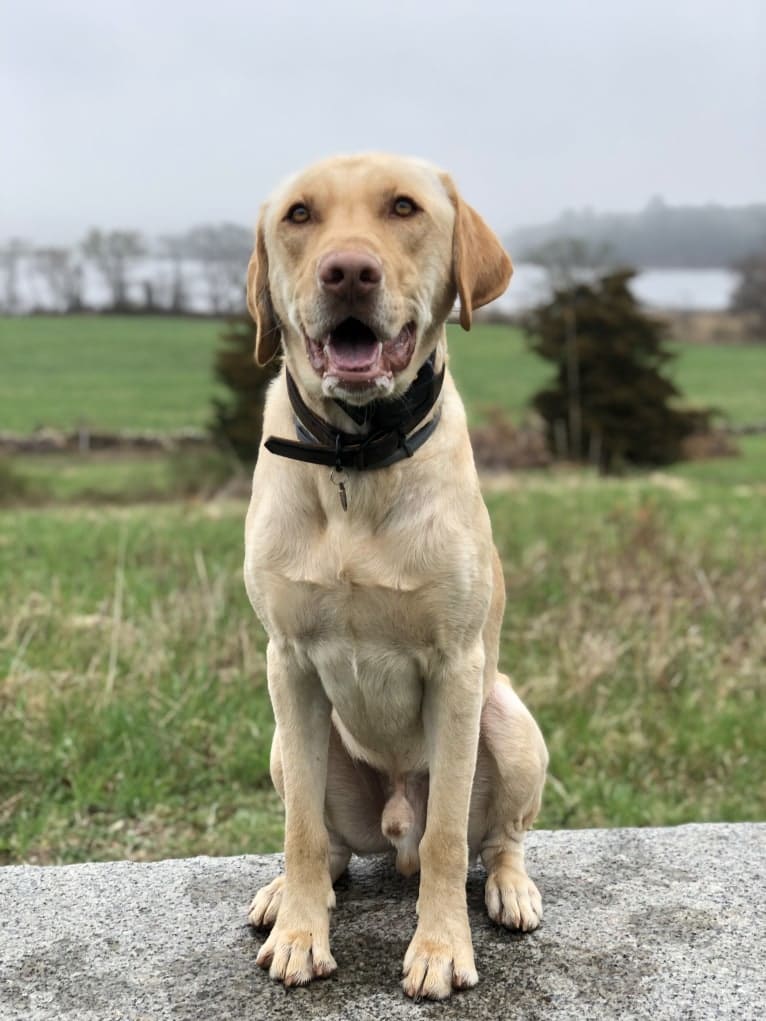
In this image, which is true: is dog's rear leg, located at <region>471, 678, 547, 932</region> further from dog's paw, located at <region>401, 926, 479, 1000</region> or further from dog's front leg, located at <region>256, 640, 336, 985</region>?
dog's front leg, located at <region>256, 640, 336, 985</region>

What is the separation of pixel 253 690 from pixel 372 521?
3.65 meters

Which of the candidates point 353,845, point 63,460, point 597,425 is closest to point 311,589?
point 353,845

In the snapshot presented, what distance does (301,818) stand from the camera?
304cm

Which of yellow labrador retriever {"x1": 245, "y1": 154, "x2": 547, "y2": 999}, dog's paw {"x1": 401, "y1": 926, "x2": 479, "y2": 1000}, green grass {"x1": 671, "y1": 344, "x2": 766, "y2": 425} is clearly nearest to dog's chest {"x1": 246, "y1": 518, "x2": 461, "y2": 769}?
yellow labrador retriever {"x1": 245, "y1": 154, "x2": 547, "y2": 999}

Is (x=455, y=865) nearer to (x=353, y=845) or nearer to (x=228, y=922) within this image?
(x=353, y=845)

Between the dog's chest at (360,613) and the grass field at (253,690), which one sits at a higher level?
the dog's chest at (360,613)

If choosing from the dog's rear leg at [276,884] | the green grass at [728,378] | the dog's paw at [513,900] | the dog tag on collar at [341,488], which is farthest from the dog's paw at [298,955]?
the green grass at [728,378]

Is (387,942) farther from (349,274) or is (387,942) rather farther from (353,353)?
(349,274)

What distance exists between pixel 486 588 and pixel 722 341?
5529 cm

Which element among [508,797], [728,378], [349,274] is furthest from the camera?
[728,378]

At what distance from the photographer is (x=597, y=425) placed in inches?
912

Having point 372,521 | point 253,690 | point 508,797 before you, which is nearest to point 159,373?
point 253,690

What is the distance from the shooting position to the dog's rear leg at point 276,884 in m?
3.25

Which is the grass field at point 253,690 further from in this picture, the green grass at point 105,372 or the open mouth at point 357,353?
the green grass at point 105,372
